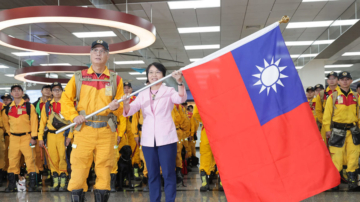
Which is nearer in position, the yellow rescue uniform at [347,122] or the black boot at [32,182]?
the yellow rescue uniform at [347,122]

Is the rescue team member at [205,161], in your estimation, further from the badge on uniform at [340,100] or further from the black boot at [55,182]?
the black boot at [55,182]

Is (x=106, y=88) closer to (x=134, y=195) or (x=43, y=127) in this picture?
(x=134, y=195)

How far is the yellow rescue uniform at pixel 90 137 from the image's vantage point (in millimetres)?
3104

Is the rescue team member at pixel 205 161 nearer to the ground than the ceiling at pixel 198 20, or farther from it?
nearer to the ground

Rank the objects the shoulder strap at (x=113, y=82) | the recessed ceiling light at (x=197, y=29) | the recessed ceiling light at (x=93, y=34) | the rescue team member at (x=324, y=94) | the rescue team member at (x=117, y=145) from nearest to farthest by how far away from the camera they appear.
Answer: the shoulder strap at (x=113, y=82), the rescue team member at (x=117, y=145), the rescue team member at (x=324, y=94), the recessed ceiling light at (x=197, y=29), the recessed ceiling light at (x=93, y=34)

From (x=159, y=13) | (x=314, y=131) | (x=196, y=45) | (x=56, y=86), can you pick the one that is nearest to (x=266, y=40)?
(x=314, y=131)

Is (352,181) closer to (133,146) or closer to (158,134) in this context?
(158,134)

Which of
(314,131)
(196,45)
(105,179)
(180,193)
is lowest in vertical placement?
(180,193)

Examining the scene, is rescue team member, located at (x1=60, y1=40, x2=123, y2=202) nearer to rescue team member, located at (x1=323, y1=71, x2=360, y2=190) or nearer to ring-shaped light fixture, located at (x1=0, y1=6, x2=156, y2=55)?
ring-shaped light fixture, located at (x1=0, y1=6, x2=156, y2=55)

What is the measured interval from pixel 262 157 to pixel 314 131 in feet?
1.70

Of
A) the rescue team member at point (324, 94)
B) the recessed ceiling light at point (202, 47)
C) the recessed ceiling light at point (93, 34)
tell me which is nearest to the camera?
the rescue team member at point (324, 94)

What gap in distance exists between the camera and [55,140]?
224 inches

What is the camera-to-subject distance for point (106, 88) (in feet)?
10.6

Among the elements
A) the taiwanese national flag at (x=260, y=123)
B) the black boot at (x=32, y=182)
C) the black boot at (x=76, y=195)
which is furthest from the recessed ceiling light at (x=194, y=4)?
the black boot at (x=76, y=195)
